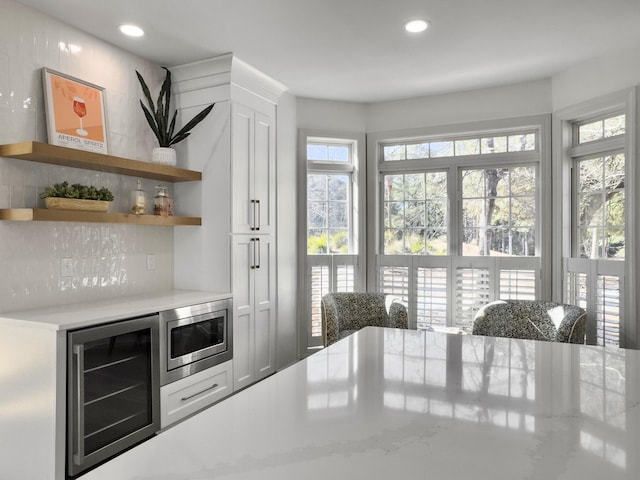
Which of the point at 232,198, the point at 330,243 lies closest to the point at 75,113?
the point at 232,198

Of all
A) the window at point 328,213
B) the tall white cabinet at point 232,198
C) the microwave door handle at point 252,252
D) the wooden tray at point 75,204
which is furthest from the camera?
the window at point 328,213

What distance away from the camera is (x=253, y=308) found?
3.68 m

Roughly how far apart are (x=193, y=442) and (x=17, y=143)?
7.56 ft

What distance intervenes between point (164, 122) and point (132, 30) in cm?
66

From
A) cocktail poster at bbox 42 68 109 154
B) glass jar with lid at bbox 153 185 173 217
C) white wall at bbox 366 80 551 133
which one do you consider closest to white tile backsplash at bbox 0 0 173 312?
cocktail poster at bbox 42 68 109 154

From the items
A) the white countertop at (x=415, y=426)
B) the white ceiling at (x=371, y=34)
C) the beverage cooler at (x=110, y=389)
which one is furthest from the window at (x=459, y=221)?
the white countertop at (x=415, y=426)

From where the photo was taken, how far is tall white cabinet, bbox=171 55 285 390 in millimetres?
3439

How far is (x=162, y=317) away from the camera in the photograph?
2707 millimetres

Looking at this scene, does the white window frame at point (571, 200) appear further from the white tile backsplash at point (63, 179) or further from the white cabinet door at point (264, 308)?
the white tile backsplash at point (63, 179)

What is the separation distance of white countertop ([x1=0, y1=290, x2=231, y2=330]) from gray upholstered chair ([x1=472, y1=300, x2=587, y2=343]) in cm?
206

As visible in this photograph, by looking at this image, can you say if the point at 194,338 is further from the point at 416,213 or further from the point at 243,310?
the point at 416,213

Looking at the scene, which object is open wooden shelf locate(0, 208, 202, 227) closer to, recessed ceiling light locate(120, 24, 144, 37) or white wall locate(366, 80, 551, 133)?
recessed ceiling light locate(120, 24, 144, 37)

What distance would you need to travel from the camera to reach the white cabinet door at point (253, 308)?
3490 mm

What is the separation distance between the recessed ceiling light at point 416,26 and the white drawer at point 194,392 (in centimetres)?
262
